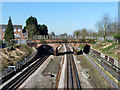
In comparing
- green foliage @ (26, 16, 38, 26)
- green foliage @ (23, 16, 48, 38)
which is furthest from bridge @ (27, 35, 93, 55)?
green foliage @ (26, 16, 38, 26)

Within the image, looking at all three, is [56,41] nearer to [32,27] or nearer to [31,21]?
[32,27]

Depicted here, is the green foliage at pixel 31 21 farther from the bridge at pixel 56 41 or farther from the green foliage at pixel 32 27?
the bridge at pixel 56 41

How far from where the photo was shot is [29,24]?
222 ft

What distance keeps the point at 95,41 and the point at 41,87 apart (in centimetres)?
2796

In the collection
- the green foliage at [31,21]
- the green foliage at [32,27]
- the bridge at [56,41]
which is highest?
the green foliage at [31,21]

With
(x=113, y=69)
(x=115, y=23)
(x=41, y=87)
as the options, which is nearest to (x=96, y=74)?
(x=113, y=69)

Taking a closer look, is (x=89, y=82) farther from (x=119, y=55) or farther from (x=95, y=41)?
(x=95, y=41)

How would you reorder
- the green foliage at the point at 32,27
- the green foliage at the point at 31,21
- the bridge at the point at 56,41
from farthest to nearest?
the green foliage at the point at 31,21, the green foliage at the point at 32,27, the bridge at the point at 56,41

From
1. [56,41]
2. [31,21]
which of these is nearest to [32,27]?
[31,21]

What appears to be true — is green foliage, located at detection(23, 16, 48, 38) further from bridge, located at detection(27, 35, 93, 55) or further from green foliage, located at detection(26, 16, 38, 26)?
bridge, located at detection(27, 35, 93, 55)

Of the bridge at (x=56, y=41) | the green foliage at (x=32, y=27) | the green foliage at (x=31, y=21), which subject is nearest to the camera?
the bridge at (x=56, y=41)

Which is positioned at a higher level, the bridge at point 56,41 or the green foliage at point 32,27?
the green foliage at point 32,27

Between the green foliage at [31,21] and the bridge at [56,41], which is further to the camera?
the green foliage at [31,21]

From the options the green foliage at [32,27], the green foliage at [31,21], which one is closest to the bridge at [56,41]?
the green foliage at [32,27]
